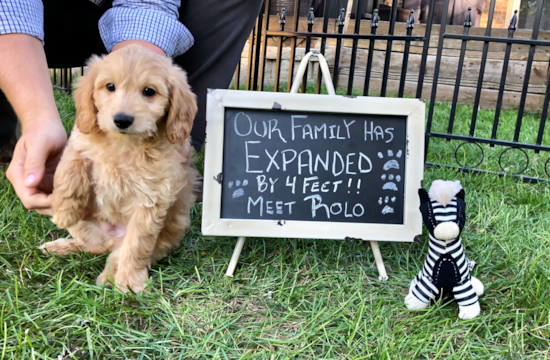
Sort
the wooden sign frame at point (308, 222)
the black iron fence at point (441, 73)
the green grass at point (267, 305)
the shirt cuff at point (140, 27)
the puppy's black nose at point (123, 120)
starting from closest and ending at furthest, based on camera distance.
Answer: the green grass at point (267, 305), the puppy's black nose at point (123, 120), the wooden sign frame at point (308, 222), the shirt cuff at point (140, 27), the black iron fence at point (441, 73)

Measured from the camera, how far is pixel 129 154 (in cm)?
170

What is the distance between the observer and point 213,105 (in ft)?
6.17

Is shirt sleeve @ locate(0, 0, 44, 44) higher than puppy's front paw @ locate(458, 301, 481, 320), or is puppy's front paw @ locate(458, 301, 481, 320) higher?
shirt sleeve @ locate(0, 0, 44, 44)

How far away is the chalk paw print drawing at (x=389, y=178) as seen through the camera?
194 centimetres

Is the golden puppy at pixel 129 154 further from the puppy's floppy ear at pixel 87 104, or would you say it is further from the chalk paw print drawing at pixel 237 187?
the chalk paw print drawing at pixel 237 187

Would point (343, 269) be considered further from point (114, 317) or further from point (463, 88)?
point (463, 88)

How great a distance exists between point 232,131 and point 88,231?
79 centimetres

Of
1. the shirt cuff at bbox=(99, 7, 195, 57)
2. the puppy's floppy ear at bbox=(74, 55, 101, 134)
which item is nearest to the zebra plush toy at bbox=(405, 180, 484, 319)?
the puppy's floppy ear at bbox=(74, 55, 101, 134)

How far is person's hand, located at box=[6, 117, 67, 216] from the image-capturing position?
1.56m

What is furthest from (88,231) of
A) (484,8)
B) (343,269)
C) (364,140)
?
(484,8)

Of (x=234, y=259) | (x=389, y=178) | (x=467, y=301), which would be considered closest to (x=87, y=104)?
(x=234, y=259)

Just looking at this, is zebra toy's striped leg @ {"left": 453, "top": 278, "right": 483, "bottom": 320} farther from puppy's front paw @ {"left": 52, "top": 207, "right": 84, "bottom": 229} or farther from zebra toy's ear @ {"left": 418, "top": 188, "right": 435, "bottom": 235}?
puppy's front paw @ {"left": 52, "top": 207, "right": 84, "bottom": 229}

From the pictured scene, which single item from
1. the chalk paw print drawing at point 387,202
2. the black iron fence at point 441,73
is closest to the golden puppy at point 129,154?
the chalk paw print drawing at point 387,202

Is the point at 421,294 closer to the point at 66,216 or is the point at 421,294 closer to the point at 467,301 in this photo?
the point at 467,301
